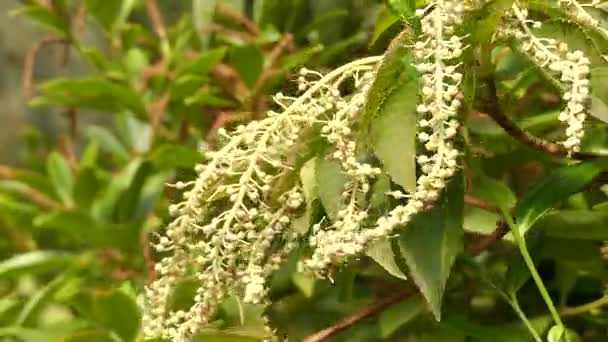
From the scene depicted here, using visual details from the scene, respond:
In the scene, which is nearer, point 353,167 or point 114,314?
point 353,167

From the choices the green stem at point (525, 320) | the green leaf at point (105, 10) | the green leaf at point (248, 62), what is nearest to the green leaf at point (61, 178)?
the green leaf at point (105, 10)

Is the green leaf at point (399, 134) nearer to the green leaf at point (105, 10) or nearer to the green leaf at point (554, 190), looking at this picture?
the green leaf at point (554, 190)

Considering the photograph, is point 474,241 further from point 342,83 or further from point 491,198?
point 342,83

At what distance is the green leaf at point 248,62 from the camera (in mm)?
736

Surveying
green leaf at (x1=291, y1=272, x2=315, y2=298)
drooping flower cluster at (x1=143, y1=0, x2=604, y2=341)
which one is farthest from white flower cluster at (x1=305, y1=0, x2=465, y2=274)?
green leaf at (x1=291, y1=272, x2=315, y2=298)

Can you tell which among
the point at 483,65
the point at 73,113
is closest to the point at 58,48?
the point at 73,113

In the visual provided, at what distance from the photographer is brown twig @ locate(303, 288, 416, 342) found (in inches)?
20.7

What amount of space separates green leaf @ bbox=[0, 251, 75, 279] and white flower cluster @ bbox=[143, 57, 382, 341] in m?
0.33

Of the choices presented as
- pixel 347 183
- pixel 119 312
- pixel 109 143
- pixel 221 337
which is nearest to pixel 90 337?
pixel 119 312

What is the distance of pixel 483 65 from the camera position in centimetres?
44

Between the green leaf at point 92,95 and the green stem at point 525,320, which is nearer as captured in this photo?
the green stem at point 525,320

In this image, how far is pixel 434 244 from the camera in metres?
0.44

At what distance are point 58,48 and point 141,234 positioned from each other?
2.27ft

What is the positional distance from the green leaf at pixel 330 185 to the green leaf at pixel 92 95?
0.39m
